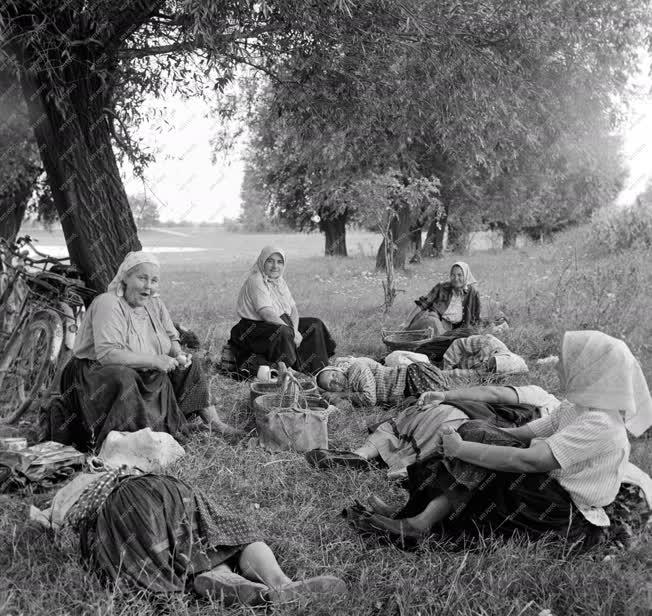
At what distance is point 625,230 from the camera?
13.6m

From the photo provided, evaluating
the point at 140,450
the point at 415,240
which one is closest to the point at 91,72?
the point at 140,450

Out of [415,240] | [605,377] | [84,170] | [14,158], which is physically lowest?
[605,377]

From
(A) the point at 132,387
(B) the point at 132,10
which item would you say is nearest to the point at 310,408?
(A) the point at 132,387

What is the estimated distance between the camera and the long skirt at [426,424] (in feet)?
13.0

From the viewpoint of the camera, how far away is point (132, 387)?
4.25 metres

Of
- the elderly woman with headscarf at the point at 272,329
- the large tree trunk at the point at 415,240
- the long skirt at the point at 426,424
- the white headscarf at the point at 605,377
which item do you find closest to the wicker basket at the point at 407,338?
the elderly woman with headscarf at the point at 272,329

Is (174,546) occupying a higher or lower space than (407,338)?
lower

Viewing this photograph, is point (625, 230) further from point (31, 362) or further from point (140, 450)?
point (140, 450)

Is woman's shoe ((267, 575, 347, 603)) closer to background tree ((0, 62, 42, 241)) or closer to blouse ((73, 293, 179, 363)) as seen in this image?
blouse ((73, 293, 179, 363))

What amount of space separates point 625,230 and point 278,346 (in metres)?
10.1

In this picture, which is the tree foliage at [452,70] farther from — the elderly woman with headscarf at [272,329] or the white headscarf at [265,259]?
the elderly woman with headscarf at [272,329]

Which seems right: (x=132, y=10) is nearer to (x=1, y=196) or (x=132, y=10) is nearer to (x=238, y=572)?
(x=238, y=572)

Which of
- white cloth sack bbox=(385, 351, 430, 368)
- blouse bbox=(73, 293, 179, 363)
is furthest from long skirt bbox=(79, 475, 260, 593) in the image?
white cloth sack bbox=(385, 351, 430, 368)

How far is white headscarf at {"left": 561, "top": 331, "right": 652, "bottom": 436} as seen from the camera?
8.96 feet
